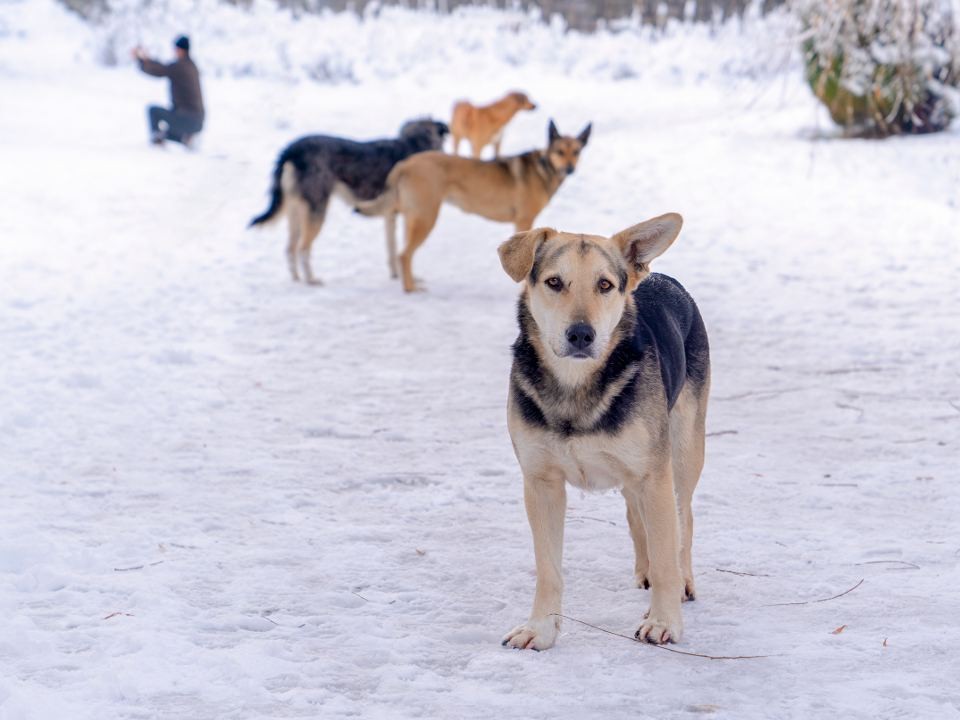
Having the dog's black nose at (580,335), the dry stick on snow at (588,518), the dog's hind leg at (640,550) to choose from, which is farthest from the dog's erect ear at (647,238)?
the dry stick on snow at (588,518)

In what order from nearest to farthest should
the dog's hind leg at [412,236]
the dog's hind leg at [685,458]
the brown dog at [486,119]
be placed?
the dog's hind leg at [685,458]
the dog's hind leg at [412,236]
the brown dog at [486,119]

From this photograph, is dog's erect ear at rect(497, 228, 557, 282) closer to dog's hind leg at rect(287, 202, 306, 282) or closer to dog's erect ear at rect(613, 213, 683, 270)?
dog's erect ear at rect(613, 213, 683, 270)

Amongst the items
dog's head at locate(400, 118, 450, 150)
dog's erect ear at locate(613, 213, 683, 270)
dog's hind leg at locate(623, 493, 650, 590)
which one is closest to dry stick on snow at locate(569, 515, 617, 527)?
dog's hind leg at locate(623, 493, 650, 590)

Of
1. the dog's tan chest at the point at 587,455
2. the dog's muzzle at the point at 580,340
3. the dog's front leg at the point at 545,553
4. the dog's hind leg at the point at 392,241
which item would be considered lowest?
the dog's hind leg at the point at 392,241

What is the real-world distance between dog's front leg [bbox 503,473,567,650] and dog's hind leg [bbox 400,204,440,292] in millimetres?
6314

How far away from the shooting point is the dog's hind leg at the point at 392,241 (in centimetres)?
1040

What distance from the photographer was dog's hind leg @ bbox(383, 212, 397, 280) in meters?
10.4

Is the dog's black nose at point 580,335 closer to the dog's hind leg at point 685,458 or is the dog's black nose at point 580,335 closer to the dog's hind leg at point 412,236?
the dog's hind leg at point 685,458

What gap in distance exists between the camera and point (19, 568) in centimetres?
400

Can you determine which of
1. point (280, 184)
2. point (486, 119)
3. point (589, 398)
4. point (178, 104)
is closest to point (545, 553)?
point (589, 398)

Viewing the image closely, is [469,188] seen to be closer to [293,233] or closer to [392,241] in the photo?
[392,241]

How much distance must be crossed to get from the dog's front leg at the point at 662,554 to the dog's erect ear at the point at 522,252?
83cm

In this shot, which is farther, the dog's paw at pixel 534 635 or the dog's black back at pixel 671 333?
the dog's black back at pixel 671 333

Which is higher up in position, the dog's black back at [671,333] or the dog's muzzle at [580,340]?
the dog's muzzle at [580,340]
